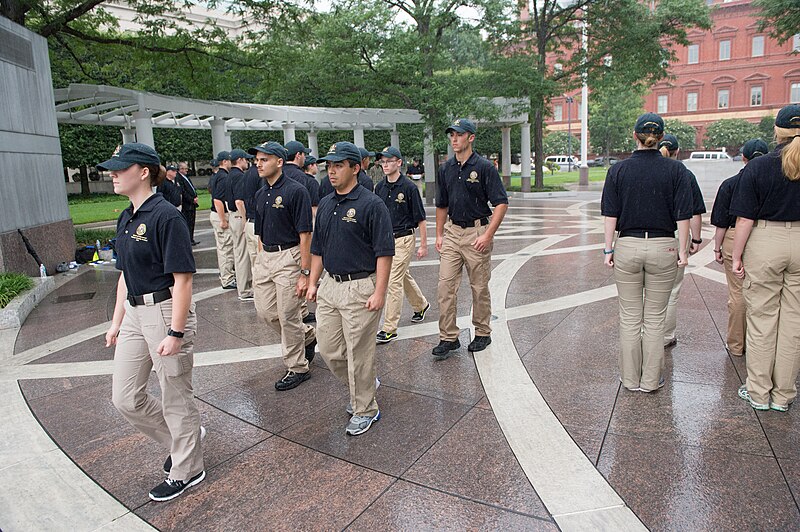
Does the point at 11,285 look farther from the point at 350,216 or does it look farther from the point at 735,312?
the point at 735,312

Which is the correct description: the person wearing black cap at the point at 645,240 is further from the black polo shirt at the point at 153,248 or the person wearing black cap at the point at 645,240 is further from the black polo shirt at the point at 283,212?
the black polo shirt at the point at 153,248

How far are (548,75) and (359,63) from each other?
1176 centimetres

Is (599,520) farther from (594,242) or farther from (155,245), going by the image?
(594,242)

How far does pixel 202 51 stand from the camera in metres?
15.3

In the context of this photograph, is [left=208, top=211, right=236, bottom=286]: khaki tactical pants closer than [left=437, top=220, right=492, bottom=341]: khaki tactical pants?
No

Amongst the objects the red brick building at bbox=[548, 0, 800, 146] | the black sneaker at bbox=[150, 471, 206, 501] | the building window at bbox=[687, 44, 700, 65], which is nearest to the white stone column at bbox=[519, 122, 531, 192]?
the black sneaker at bbox=[150, 471, 206, 501]

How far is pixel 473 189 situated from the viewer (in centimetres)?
538

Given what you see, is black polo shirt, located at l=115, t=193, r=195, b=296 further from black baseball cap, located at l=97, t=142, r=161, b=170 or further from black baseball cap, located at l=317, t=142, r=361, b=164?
black baseball cap, located at l=317, t=142, r=361, b=164

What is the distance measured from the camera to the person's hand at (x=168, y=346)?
10.3ft

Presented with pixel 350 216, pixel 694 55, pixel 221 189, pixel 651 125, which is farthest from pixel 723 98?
pixel 350 216

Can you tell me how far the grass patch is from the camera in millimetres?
7504

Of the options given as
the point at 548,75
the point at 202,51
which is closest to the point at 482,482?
the point at 202,51

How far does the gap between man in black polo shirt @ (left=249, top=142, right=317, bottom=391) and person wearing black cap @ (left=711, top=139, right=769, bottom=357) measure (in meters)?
3.49

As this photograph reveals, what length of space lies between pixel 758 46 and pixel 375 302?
248 feet
